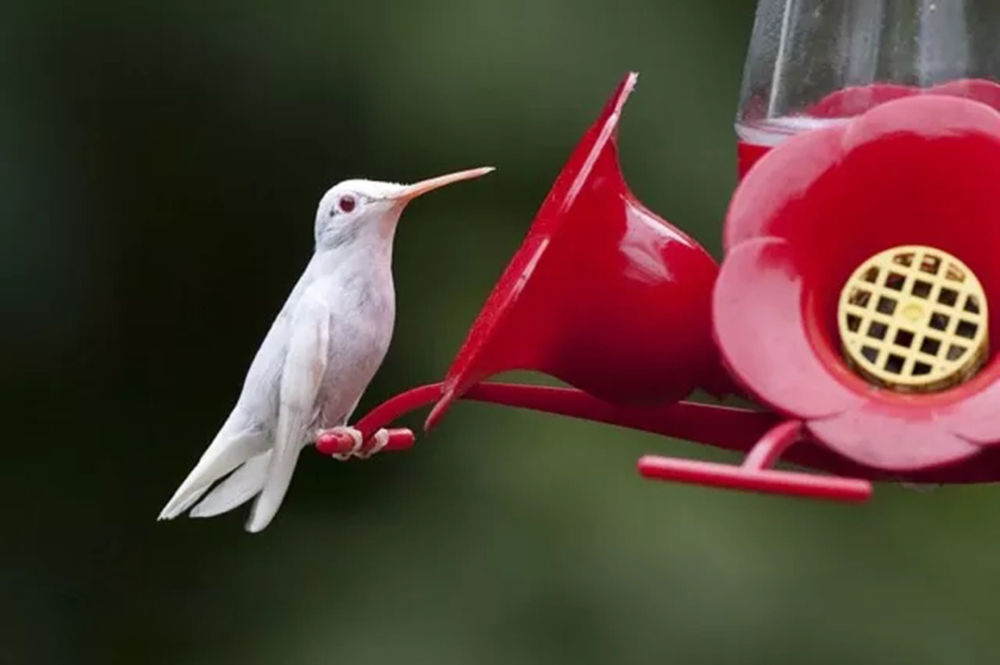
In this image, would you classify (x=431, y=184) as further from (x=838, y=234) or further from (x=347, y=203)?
(x=838, y=234)

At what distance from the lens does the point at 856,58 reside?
6.89ft

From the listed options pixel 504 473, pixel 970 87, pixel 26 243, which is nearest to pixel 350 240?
pixel 970 87

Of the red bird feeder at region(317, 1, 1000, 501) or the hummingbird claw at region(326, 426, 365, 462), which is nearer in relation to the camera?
the red bird feeder at region(317, 1, 1000, 501)

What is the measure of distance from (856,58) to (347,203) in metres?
0.58

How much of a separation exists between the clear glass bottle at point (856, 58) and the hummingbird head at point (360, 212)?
0.36 m

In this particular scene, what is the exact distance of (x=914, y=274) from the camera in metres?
1.62

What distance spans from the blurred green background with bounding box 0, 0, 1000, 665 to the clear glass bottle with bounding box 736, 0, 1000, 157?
192cm

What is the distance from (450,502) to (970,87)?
257 cm

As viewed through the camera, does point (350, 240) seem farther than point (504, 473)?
No

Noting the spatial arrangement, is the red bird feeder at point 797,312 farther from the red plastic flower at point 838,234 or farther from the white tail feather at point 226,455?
the white tail feather at point 226,455

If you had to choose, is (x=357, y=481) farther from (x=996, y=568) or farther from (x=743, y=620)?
(x=996, y=568)

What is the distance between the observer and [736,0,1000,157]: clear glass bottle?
80.0 inches

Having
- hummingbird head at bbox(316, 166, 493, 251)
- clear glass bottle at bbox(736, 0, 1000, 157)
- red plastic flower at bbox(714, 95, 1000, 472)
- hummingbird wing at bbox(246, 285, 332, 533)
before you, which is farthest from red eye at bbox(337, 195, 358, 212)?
red plastic flower at bbox(714, 95, 1000, 472)

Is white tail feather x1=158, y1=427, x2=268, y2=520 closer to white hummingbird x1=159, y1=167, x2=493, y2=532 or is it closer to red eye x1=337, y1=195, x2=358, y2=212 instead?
white hummingbird x1=159, y1=167, x2=493, y2=532
